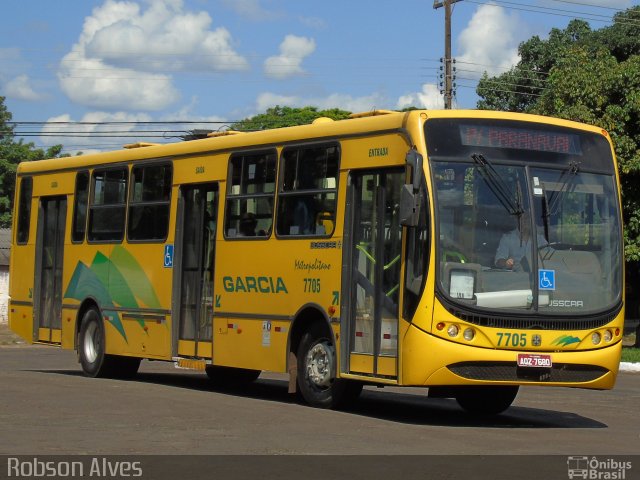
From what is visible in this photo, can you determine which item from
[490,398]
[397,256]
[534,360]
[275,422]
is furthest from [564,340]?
[275,422]

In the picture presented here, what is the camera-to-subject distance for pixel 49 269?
2234 centimetres

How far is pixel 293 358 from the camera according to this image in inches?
632

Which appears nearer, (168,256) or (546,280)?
(546,280)

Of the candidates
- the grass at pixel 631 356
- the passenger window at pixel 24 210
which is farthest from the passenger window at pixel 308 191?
the grass at pixel 631 356

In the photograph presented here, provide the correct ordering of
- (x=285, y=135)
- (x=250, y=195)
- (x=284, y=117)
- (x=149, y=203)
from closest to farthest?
1. (x=285, y=135)
2. (x=250, y=195)
3. (x=149, y=203)
4. (x=284, y=117)

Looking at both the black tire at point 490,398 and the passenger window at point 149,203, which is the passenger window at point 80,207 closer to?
the passenger window at point 149,203

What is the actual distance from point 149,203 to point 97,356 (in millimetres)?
2870

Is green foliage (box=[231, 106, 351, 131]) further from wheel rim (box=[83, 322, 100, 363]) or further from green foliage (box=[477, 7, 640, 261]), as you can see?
wheel rim (box=[83, 322, 100, 363])

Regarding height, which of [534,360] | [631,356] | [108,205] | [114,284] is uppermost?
[108,205]

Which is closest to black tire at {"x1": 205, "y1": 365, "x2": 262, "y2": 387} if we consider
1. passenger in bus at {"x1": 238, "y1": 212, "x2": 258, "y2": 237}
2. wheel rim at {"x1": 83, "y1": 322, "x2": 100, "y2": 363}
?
wheel rim at {"x1": 83, "y1": 322, "x2": 100, "y2": 363}

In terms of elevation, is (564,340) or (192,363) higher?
(564,340)

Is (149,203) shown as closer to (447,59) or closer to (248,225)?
(248,225)
